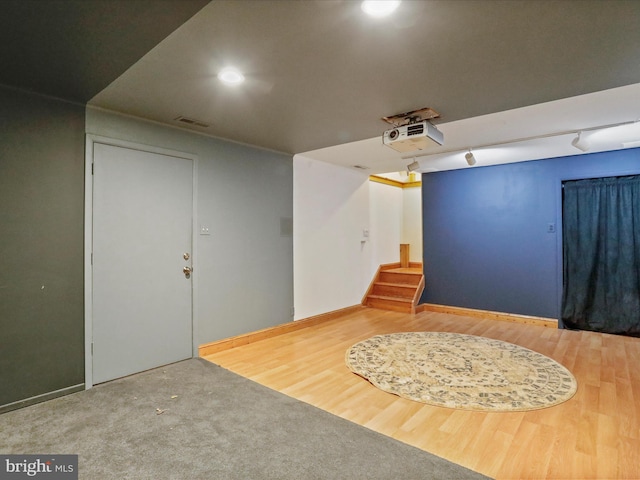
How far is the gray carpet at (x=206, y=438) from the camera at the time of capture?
74.1 inches

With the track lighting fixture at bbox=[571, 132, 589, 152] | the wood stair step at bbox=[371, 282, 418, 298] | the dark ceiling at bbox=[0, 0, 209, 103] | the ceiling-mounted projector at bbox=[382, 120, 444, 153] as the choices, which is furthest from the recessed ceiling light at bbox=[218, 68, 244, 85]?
the wood stair step at bbox=[371, 282, 418, 298]

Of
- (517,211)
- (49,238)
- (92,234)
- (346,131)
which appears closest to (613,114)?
(517,211)

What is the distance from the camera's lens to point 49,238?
277 cm

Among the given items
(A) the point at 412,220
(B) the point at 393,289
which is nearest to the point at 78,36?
(B) the point at 393,289

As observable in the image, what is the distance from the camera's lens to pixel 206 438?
2.19m

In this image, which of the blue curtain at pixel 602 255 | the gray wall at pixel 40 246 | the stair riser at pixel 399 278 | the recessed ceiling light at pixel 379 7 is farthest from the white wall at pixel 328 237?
the recessed ceiling light at pixel 379 7

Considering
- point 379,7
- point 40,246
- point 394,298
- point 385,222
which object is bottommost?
point 394,298

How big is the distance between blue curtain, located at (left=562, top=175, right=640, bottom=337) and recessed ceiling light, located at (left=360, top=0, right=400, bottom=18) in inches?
183

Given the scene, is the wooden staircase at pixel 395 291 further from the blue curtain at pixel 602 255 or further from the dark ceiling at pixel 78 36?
the dark ceiling at pixel 78 36

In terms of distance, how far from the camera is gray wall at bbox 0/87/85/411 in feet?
8.43

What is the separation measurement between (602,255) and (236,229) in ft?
16.2

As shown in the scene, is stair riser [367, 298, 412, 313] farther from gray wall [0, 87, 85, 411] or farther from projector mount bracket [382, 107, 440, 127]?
gray wall [0, 87, 85, 411]

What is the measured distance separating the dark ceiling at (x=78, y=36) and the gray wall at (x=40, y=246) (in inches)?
13.3

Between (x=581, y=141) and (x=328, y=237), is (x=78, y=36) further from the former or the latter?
(x=581, y=141)
